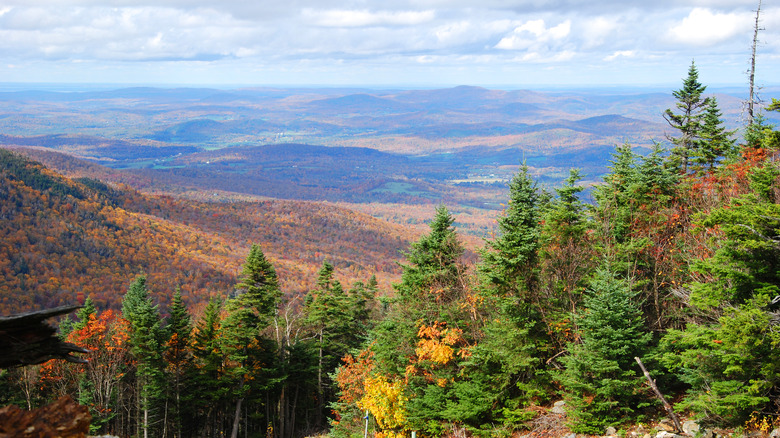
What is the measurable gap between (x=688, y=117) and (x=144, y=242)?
111 metres

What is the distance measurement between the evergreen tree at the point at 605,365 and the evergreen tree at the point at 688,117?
1618 cm

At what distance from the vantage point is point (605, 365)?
1517 cm

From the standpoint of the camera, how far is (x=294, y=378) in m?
35.7

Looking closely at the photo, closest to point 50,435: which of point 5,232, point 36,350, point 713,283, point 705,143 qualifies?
point 36,350

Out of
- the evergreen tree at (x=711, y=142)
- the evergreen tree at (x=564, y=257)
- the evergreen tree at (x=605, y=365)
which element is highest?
the evergreen tree at (x=711, y=142)

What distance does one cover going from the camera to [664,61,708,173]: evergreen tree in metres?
28.5

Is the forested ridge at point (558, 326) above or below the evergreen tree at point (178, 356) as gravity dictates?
above

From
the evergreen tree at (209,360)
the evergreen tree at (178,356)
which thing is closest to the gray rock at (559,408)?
the evergreen tree at (209,360)

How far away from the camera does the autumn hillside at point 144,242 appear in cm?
8469

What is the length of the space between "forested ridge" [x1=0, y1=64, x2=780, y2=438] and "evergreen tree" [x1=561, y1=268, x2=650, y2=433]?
0.22 feet

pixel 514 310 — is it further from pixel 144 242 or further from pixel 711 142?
pixel 144 242

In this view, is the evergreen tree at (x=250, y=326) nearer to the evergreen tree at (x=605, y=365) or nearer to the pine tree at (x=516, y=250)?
the pine tree at (x=516, y=250)

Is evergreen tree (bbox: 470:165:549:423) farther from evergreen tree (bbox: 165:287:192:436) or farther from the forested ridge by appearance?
evergreen tree (bbox: 165:287:192:436)

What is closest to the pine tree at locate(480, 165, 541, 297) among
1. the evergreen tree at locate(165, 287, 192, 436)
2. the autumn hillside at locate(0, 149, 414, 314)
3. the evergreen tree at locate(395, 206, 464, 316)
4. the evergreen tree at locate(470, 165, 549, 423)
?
the evergreen tree at locate(470, 165, 549, 423)
